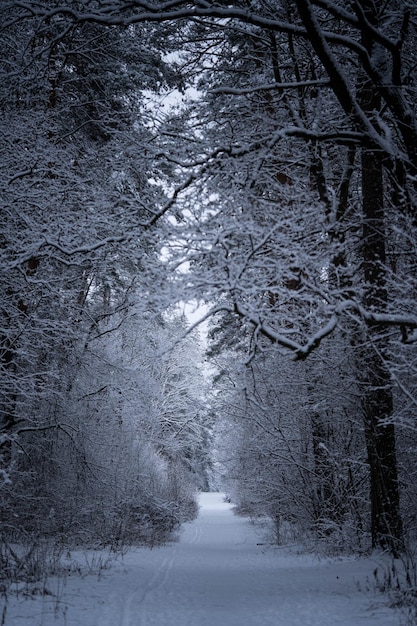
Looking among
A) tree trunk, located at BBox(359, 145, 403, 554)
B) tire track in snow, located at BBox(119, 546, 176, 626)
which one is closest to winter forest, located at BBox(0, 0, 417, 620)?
tree trunk, located at BBox(359, 145, 403, 554)

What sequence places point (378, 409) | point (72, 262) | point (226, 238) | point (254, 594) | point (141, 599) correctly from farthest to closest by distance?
point (72, 262) → point (378, 409) → point (254, 594) → point (226, 238) → point (141, 599)

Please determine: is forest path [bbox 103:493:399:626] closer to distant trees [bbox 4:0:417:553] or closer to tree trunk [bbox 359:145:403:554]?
tree trunk [bbox 359:145:403:554]

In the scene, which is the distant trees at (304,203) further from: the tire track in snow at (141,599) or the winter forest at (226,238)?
the tire track in snow at (141,599)

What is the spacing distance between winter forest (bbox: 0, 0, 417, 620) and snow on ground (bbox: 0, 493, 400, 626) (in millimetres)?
844

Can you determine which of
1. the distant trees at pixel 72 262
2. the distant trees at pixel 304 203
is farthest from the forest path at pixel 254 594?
the distant trees at pixel 72 262

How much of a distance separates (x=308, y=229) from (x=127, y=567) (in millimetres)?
6593

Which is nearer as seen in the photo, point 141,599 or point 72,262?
point 141,599

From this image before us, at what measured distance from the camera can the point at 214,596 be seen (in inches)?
253

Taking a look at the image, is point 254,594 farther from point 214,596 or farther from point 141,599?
point 141,599

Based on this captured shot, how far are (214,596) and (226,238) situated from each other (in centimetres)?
471

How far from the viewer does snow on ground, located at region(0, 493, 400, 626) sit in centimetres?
486

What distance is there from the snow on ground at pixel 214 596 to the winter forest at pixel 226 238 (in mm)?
844

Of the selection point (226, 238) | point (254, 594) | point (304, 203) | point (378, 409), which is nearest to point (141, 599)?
point (254, 594)

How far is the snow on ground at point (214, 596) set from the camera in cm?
486
